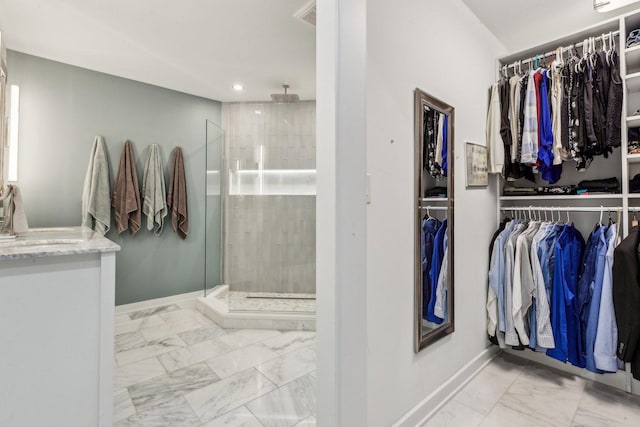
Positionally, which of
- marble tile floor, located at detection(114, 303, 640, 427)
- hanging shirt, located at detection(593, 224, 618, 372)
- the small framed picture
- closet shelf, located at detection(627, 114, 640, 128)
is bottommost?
marble tile floor, located at detection(114, 303, 640, 427)

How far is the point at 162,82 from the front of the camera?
3.20 metres

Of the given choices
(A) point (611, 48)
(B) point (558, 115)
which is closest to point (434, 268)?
(B) point (558, 115)

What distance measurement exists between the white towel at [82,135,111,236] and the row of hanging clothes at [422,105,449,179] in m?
3.07

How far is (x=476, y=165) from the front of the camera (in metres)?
1.92

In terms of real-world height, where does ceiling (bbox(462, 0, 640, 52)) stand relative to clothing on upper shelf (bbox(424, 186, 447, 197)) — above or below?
above

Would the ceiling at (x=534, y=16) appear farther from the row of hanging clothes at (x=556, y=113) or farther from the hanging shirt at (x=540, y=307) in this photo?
the hanging shirt at (x=540, y=307)

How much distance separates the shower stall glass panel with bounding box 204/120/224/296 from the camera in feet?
11.9

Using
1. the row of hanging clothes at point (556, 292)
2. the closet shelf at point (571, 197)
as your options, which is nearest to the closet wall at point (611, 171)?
the closet shelf at point (571, 197)

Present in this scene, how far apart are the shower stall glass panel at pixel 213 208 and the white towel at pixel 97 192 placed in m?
1.05

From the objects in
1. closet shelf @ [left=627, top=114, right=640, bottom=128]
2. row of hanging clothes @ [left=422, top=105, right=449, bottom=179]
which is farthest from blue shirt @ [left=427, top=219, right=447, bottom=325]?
closet shelf @ [left=627, top=114, right=640, bottom=128]

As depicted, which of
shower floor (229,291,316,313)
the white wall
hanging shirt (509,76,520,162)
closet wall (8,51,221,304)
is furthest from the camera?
shower floor (229,291,316,313)

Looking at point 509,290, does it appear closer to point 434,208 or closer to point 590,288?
point 590,288

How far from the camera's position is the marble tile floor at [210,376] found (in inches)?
62.4

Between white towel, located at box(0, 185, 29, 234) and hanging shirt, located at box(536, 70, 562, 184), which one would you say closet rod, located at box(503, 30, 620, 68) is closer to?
hanging shirt, located at box(536, 70, 562, 184)
